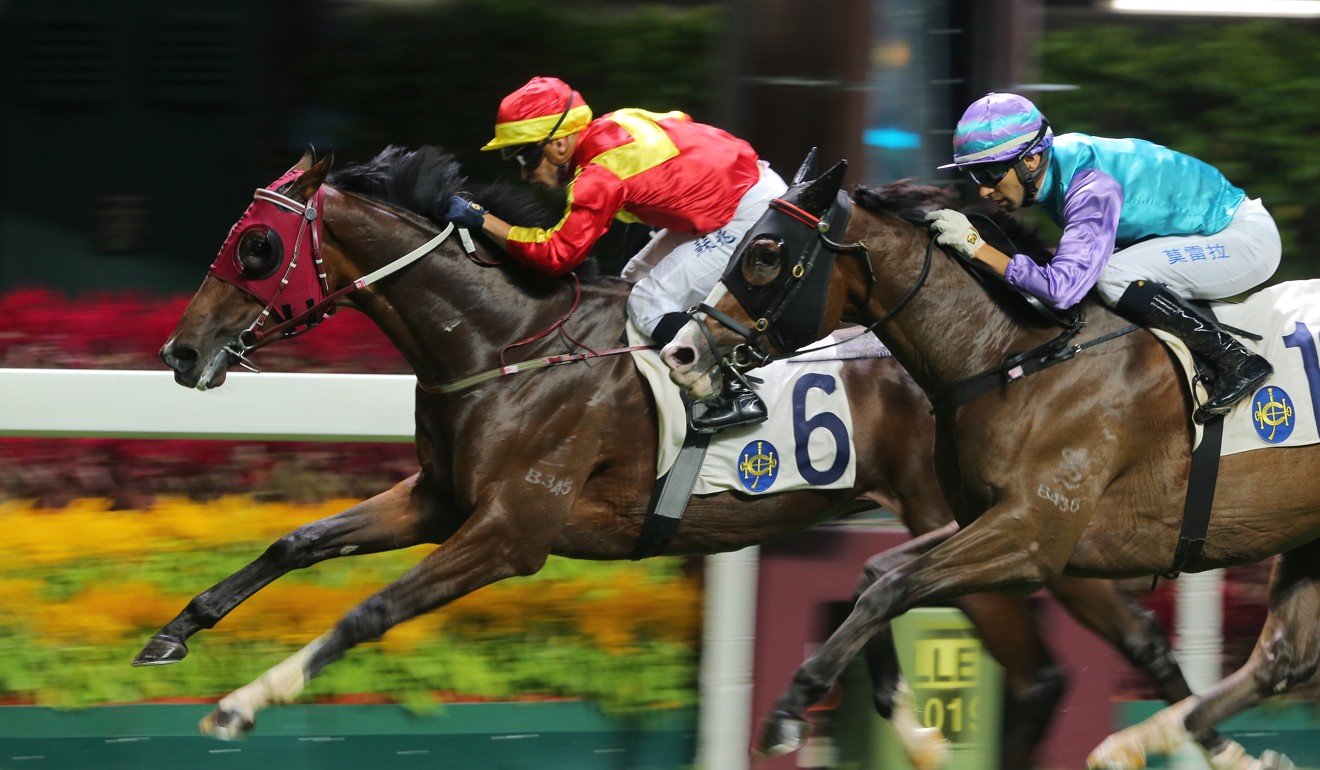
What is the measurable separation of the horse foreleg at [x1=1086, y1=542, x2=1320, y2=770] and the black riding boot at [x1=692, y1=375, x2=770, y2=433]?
1.31 m

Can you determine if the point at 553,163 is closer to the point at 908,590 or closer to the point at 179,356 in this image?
the point at 179,356

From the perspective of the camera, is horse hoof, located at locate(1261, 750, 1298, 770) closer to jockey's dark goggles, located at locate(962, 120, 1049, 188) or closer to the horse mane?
jockey's dark goggles, located at locate(962, 120, 1049, 188)

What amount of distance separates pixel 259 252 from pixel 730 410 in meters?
1.38

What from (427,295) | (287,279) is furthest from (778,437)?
(287,279)

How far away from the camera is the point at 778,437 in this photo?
16.1 ft

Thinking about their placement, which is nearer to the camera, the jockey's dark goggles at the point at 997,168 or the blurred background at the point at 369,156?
the jockey's dark goggles at the point at 997,168

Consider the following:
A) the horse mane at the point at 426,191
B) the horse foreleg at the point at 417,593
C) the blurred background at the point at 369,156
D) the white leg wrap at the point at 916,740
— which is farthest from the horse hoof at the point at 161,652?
the white leg wrap at the point at 916,740

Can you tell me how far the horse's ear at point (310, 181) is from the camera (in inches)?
188

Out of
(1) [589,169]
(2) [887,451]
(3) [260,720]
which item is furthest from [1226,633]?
(3) [260,720]

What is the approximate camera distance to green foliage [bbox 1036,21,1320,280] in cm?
722

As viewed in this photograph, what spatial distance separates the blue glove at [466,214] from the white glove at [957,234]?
1323 millimetres

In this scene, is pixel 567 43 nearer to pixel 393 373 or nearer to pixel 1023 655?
pixel 393 373

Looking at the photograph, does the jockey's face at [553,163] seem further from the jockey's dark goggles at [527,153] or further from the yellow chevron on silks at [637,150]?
the yellow chevron on silks at [637,150]

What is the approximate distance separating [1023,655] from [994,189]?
1.42 m
